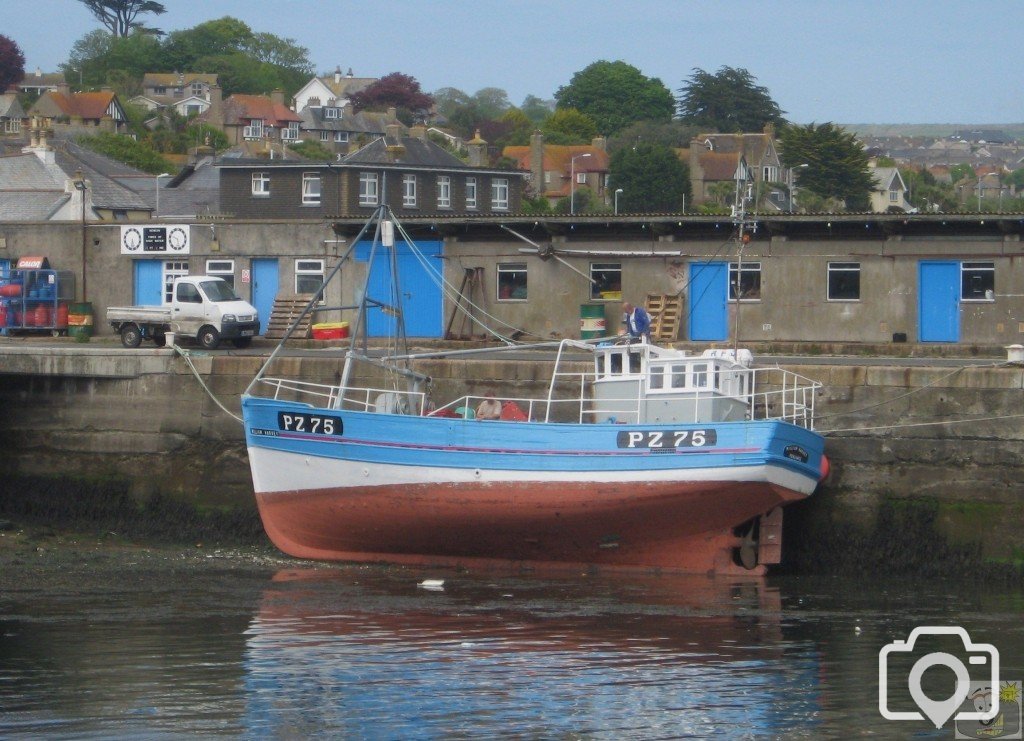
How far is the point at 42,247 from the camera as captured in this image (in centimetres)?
3325

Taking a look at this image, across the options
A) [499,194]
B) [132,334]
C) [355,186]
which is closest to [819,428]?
[132,334]

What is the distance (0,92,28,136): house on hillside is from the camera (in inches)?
4365

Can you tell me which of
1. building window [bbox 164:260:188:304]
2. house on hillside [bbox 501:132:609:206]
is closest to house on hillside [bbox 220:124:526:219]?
building window [bbox 164:260:188:304]

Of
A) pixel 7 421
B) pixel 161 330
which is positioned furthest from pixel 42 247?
pixel 7 421

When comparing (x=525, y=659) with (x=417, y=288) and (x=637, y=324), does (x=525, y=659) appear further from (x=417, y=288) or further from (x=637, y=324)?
(x=417, y=288)

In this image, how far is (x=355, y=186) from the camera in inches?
1848

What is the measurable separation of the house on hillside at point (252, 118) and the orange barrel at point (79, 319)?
87678 millimetres

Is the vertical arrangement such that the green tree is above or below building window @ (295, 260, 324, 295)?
above

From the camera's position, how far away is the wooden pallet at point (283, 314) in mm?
31484

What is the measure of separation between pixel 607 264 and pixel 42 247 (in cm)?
1293

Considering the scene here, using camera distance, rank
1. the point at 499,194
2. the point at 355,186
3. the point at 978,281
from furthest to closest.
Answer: the point at 499,194 < the point at 355,186 < the point at 978,281

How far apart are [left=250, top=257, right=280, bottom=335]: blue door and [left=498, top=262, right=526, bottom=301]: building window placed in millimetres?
5177

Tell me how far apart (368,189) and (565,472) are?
28.5 m

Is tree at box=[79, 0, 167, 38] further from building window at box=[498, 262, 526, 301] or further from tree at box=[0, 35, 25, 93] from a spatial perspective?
building window at box=[498, 262, 526, 301]
